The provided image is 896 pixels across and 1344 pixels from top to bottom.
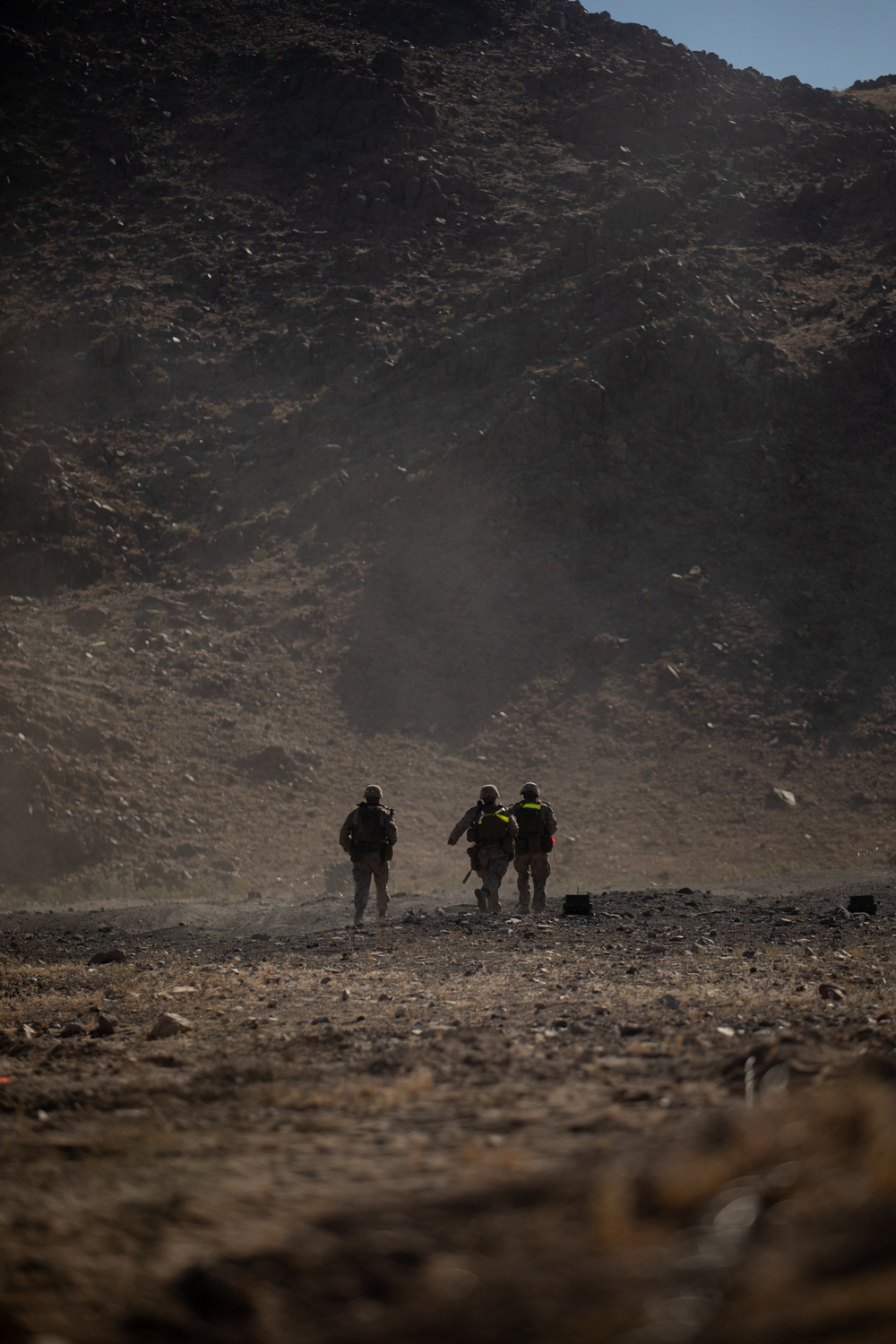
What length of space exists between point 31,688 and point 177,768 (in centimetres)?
350

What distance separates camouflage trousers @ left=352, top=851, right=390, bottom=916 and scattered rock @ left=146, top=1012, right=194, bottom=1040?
729 cm

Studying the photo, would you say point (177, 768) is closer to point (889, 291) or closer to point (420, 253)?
point (420, 253)

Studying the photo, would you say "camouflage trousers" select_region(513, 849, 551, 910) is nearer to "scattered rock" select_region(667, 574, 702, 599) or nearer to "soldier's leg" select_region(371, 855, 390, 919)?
"soldier's leg" select_region(371, 855, 390, 919)

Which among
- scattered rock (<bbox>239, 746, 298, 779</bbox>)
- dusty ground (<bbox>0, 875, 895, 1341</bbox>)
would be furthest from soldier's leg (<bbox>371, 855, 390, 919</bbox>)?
→ scattered rock (<bbox>239, 746, 298, 779</bbox>)

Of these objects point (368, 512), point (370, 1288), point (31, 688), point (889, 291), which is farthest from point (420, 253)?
point (370, 1288)

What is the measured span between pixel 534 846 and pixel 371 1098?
396 inches

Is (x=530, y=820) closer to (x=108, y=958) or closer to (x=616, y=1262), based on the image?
(x=108, y=958)

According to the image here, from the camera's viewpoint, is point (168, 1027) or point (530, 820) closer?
point (168, 1027)

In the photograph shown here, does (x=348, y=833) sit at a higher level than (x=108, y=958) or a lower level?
higher

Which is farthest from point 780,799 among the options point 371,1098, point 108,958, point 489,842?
point 371,1098

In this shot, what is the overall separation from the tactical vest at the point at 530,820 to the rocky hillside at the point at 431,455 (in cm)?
825

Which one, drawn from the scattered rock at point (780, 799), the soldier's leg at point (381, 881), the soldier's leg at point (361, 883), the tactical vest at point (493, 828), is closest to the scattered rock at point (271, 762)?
the scattered rock at point (780, 799)

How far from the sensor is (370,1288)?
73.9 inches

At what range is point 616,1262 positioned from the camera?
1821 mm
